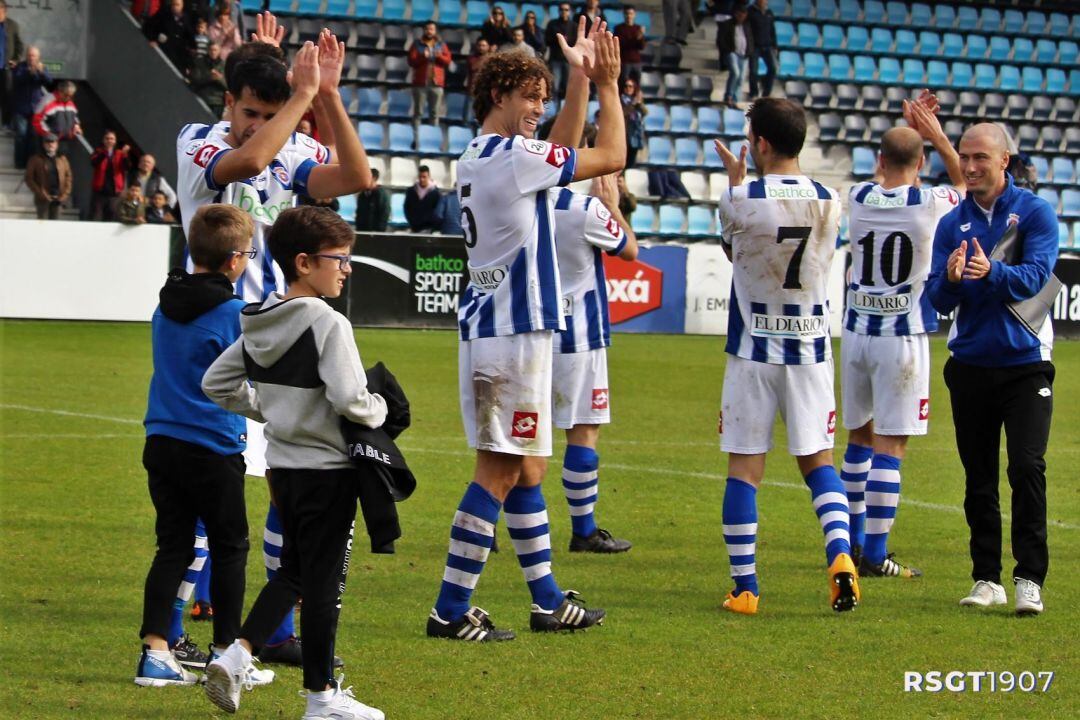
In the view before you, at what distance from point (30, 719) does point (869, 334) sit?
15.7 feet

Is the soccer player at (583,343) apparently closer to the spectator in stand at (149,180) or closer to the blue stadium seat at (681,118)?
the spectator in stand at (149,180)

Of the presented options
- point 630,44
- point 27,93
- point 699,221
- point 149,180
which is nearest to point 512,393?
point 149,180

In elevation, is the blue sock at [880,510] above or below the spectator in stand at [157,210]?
below

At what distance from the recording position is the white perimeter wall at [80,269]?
69.6 feet

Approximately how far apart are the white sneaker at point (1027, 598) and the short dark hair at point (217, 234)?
12.4 ft

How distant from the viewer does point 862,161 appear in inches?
1200

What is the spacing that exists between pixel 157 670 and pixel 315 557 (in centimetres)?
85

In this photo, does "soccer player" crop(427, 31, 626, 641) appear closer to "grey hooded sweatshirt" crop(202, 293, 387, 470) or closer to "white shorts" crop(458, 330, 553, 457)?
"white shorts" crop(458, 330, 553, 457)

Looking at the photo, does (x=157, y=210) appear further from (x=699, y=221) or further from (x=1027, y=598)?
(x=1027, y=598)

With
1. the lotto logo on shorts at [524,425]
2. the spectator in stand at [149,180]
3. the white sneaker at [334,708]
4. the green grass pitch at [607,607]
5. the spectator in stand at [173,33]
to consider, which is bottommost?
the green grass pitch at [607,607]

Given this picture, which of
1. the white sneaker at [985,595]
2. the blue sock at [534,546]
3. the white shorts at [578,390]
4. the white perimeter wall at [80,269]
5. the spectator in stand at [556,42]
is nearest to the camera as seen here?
the blue sock at [534,546]

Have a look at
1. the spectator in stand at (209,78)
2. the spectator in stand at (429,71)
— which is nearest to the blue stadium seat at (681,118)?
the spectator in stand at (429,71)

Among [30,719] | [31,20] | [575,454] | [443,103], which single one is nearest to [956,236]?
[575,454]

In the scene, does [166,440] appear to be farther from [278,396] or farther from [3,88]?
[3,88]
